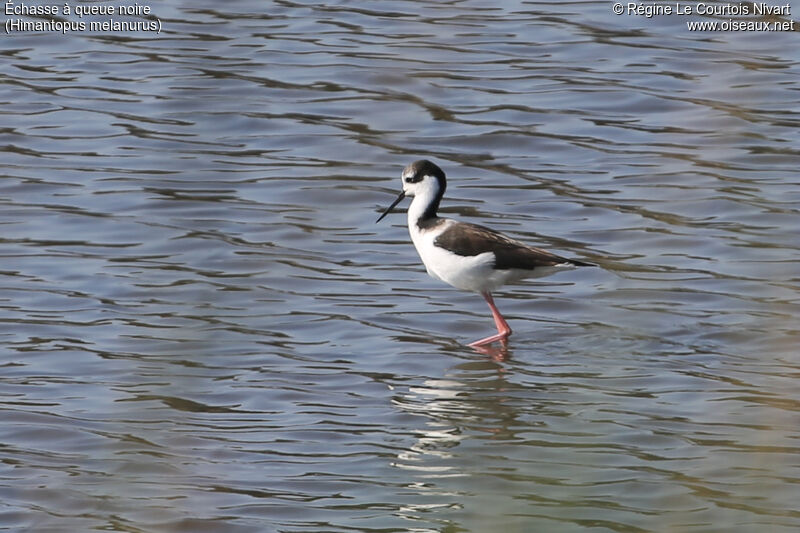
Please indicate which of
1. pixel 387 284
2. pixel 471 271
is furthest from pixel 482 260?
pixel 387 284

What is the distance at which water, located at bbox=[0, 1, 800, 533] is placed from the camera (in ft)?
20.5

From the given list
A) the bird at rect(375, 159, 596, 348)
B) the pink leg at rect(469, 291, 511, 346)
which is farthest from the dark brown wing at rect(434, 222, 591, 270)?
the pink leg at rect(469, 291, 511, 346)

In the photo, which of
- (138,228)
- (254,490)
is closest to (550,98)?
(138,228)

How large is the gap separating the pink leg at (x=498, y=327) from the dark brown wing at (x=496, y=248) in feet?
1.07

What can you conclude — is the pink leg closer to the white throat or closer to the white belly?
the white belly

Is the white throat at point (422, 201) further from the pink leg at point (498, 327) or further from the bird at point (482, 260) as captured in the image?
the pink leg at point (498, 327)

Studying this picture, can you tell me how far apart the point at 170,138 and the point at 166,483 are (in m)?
6.78

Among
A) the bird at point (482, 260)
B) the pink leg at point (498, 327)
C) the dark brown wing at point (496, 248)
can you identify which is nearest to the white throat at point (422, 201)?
the bird at point (482, 260)

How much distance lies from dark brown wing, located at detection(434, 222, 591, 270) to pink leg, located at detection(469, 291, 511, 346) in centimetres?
33

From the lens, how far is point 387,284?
10633 mm

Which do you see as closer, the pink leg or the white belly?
the pink leg

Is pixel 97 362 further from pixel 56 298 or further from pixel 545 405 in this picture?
pixel 545 405

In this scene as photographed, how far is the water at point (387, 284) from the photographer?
625 centimetres

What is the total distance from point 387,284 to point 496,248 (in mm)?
1151
